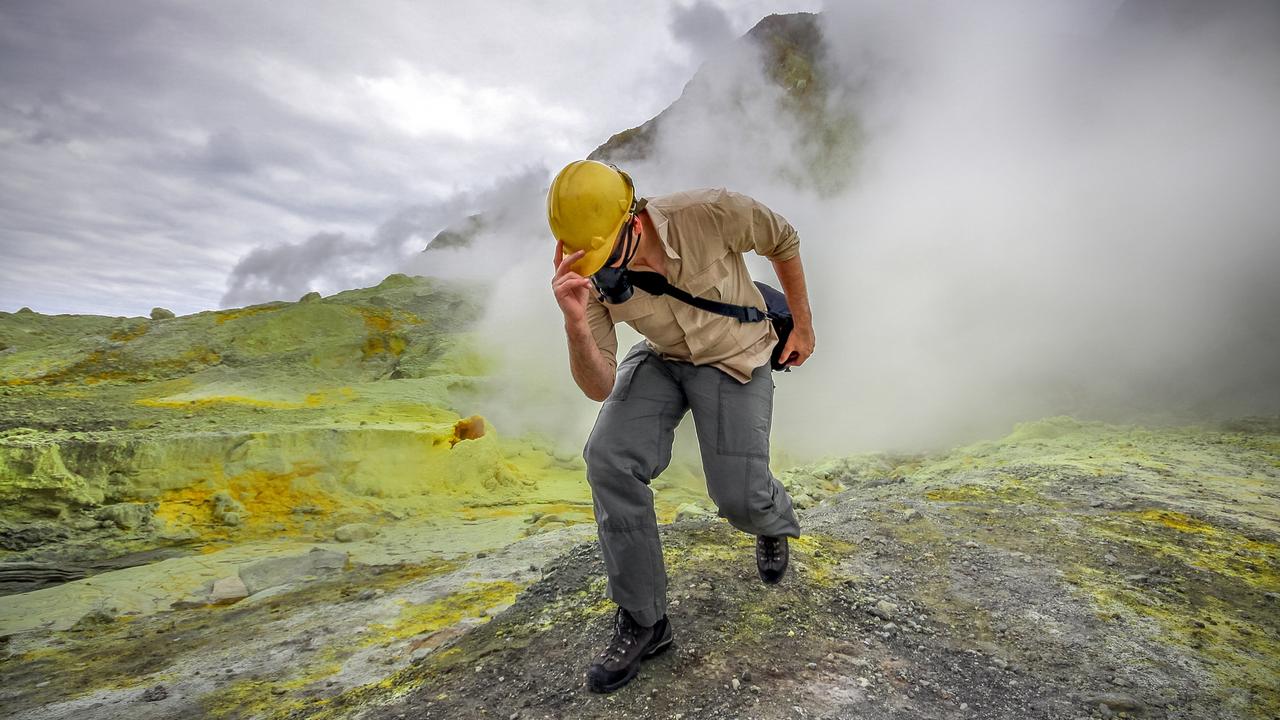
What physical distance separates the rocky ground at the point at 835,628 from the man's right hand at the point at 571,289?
1.21 m

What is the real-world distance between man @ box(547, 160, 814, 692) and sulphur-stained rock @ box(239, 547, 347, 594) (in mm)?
4331

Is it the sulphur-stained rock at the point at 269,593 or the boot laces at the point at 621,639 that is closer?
the boot laces at the point at 621,639

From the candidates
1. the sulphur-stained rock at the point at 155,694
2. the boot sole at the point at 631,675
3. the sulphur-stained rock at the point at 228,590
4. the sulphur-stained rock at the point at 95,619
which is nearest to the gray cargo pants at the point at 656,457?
the boot sole at the point at 631,675

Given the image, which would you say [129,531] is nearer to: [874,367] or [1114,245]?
[874,367]

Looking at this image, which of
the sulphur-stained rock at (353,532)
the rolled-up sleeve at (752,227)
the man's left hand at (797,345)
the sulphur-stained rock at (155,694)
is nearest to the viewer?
the rolled-up sleeve at (752,227)

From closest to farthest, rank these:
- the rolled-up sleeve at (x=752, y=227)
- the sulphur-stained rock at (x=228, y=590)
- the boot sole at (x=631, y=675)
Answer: the boot sole at (x=631, y=675) < the rolled-up sleeve at (x=752, y=227) < the sulphur-stained rock at (x=228, y=590)

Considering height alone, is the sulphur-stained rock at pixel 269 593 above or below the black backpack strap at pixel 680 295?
below

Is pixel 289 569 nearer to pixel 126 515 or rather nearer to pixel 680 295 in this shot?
pixel 126 515

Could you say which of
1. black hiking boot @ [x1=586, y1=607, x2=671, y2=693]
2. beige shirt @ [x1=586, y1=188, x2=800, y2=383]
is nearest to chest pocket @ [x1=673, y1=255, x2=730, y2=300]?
beige shirt @ [x1=586, y1=188, x2=800, y2=383]

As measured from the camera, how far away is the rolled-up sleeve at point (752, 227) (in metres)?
2.03

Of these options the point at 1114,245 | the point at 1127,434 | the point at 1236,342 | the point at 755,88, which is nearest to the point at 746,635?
the point at 1127,434

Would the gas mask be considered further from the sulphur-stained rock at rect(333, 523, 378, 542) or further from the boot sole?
the sulphur-stained rock at rect(333, 523, 378, 542)

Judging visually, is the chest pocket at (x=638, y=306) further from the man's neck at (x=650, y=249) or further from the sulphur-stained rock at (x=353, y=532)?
the sulphur-stained rock at (x=353, y=532)

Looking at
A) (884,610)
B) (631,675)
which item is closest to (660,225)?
(631,675)
